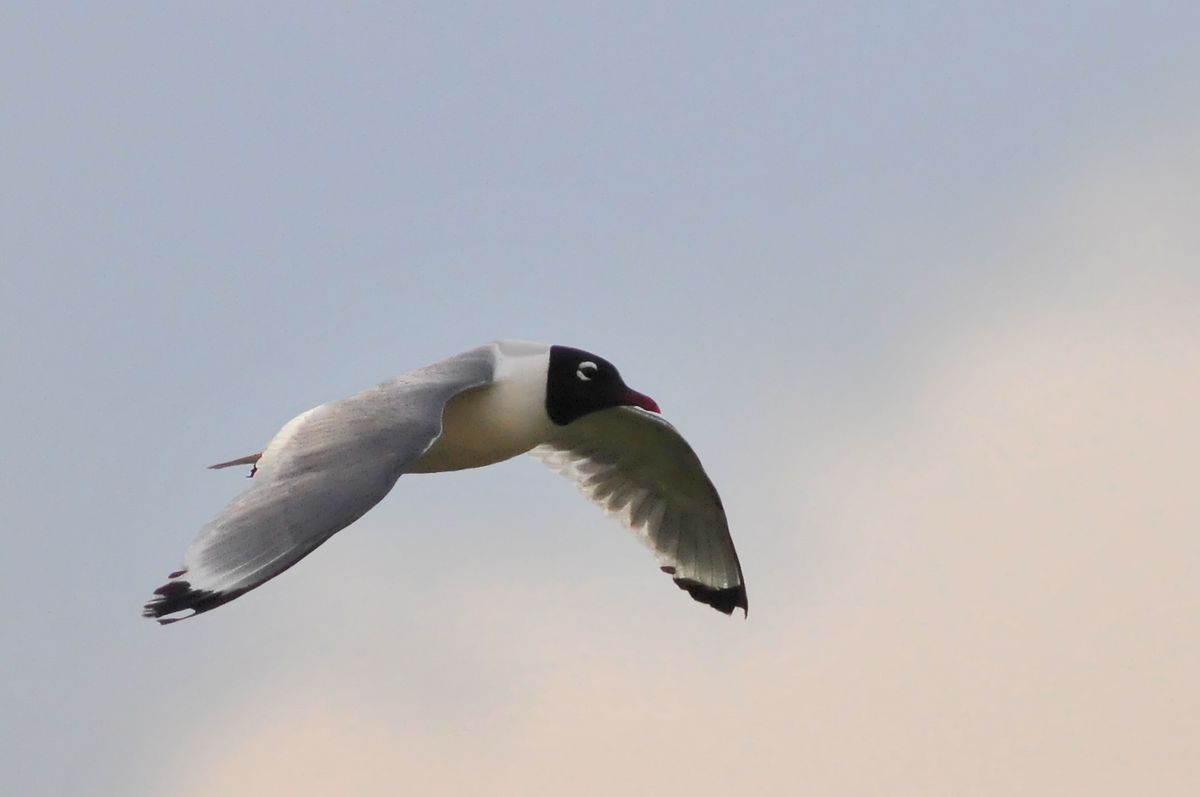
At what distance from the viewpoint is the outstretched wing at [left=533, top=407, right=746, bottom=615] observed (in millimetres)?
10734

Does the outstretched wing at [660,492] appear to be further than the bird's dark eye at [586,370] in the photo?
Yes

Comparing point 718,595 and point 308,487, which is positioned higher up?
point 308,487

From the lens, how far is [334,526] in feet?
22.0

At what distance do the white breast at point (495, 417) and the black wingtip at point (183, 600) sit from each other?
9.75 ft

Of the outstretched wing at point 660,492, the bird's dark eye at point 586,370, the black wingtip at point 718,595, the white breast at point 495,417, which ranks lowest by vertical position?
the black wingtip at point 718,595

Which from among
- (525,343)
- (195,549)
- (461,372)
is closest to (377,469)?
(195,549)

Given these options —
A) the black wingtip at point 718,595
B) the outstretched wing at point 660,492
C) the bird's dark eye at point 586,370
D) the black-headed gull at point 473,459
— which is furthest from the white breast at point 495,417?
the black wingtip at point 718,595

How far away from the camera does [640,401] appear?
389 inches

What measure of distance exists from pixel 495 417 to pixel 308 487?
8.05 ft

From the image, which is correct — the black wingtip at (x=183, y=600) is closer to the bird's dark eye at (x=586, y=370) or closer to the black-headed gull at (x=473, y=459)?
the black-headed gull at (x=473, y=459)

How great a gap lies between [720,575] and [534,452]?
1475 mm

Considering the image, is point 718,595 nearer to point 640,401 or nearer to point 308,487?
point 640,401

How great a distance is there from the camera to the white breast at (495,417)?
9.30 metres

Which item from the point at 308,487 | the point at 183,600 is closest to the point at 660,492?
the point at 308,487
